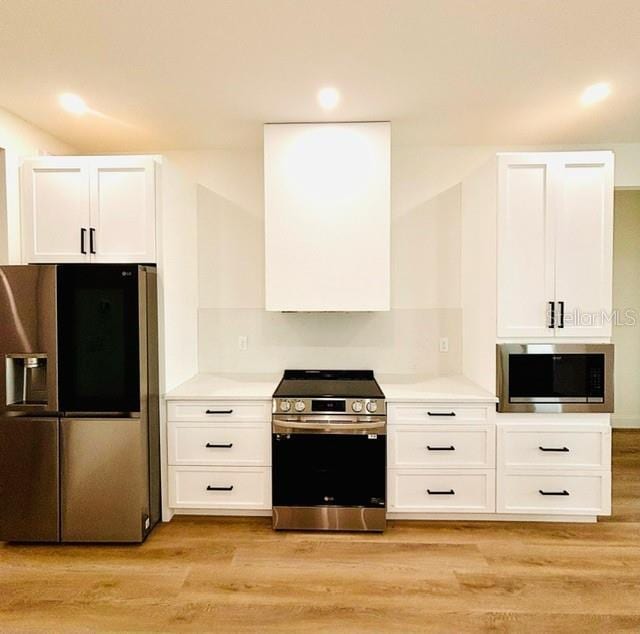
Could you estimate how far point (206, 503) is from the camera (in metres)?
3.02

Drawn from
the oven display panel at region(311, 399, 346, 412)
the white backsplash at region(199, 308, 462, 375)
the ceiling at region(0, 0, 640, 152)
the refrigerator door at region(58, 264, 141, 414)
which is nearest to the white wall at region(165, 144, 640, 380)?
the white backsplash at region(199, 308, 462, 375)

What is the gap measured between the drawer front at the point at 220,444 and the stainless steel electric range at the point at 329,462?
129mm

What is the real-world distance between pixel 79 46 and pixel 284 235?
58.1 inches

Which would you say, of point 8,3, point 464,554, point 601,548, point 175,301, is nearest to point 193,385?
point 175,301

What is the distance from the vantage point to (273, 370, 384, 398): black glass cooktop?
9.62ft

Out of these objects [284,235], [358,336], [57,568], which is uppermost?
[284,235]

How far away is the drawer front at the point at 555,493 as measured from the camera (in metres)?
2.94

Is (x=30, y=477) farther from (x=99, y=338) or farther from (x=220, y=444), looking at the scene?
(x=220, y=444)

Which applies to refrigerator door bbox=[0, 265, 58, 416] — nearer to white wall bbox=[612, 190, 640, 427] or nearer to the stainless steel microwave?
the stainless steel microwave

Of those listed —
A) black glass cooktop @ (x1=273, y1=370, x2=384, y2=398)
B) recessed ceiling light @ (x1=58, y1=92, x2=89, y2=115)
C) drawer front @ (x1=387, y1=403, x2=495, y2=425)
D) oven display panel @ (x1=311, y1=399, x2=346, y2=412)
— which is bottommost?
drawer front @ (x1=387, y1=403, x2=495, y2=425)

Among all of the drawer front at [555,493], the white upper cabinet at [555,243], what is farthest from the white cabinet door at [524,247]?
the drawer front at [555,493]

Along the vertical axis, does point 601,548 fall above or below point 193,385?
below

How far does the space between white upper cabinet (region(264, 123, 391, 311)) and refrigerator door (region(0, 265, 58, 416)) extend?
4.22ft

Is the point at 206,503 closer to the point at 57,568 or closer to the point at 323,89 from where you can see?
the point at 57,568
